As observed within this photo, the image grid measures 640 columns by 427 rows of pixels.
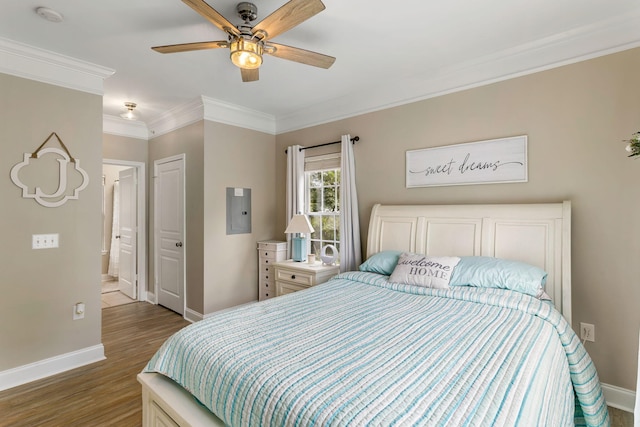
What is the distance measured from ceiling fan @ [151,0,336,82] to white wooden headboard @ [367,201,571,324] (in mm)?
1590

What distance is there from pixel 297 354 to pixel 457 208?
1968 mm

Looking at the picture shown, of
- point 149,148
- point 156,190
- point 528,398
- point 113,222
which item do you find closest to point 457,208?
point 528,398

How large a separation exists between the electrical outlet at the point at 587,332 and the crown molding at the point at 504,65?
6.36ft

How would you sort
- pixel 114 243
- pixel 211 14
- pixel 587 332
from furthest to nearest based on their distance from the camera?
pixel 114 243 < pixel 587 332 < pixel 211 14

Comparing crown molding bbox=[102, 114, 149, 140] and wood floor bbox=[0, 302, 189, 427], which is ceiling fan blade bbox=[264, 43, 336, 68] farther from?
crown molding bbox=[102, 114, 149, 140]

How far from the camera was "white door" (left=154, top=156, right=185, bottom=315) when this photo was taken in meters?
3.89

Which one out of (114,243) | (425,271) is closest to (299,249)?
A: (425,271)

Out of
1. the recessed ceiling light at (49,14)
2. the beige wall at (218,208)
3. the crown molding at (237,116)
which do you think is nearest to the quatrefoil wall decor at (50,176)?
the recessed ceiling light at (49,14)

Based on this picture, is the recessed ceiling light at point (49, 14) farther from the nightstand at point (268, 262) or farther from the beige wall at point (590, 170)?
the beige wall at point (590, 170)

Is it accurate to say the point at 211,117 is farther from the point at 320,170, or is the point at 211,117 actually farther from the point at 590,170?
the point at 590,170

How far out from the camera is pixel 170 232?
161 inches

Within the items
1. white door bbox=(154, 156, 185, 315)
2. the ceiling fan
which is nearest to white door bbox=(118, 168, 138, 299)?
white door bbox=(154, 156, 185, 315)

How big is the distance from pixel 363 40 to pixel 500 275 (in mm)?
1988

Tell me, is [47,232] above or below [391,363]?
above
